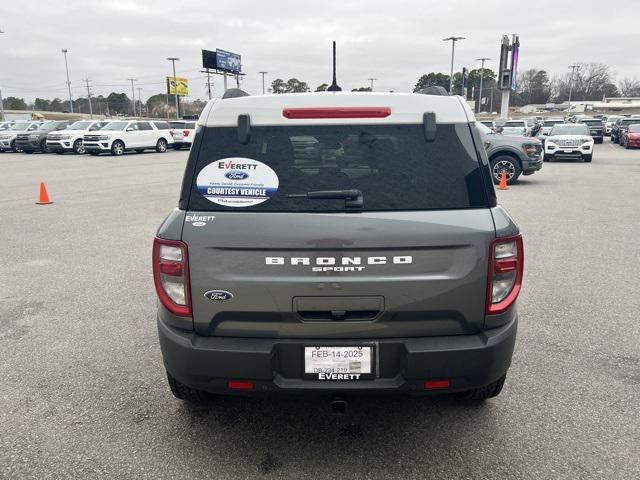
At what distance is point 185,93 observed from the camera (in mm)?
73500

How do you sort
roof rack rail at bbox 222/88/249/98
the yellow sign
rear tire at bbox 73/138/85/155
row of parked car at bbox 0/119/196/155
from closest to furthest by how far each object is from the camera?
roof rack rail at bbox 222/88/249/98, row of parked car at bbox 0/119/196/155, rear tire at bbox 73/138/85/155, the yellow sign

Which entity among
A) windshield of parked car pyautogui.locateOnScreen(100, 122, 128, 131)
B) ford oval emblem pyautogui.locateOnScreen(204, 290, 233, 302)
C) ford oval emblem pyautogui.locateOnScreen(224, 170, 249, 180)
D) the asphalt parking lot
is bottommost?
the asphalt parking lot

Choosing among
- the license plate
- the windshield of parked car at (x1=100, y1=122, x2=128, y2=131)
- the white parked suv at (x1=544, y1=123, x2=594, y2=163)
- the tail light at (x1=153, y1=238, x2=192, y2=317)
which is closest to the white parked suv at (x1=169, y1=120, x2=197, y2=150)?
the windshield of parked car at (x1=100, y1=122, x2=128, y2=131)

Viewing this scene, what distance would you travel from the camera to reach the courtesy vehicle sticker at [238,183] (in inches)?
96.4

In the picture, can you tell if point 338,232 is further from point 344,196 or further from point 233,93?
point 233,93

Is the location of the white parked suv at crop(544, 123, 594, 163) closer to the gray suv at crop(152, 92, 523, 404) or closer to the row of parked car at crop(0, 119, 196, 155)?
the row of parked car at crop(0, 119, 196, 155)

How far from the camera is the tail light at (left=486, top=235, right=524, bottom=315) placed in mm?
2463

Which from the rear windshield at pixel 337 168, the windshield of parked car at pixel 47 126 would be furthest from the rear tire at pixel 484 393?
the windshield of parked car at pixel 47 126

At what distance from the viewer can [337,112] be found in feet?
8.23

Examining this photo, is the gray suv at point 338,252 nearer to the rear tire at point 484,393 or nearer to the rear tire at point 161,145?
the rear tire at point 484,393

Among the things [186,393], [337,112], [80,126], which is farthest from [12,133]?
[337,112]

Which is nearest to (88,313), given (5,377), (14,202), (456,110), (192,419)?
(5,377)

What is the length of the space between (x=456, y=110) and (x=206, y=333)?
1.67 metres

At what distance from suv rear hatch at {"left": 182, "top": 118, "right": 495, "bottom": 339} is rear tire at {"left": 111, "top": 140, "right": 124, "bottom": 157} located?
88.3ft
